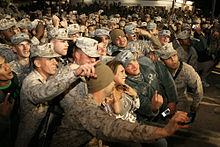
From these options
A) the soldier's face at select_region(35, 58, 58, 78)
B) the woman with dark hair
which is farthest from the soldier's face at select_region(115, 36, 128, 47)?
the soldier's face at select_region(35, 58, 58, 78)

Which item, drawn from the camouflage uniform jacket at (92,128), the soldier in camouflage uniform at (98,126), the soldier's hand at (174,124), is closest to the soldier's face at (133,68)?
the soldier in camouflage uniform at (98,126)

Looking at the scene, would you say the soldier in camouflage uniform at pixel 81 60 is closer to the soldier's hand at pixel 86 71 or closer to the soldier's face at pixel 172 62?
the soldier's hand at pixel 86 71

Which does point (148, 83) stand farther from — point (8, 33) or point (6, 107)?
point (8, 33)

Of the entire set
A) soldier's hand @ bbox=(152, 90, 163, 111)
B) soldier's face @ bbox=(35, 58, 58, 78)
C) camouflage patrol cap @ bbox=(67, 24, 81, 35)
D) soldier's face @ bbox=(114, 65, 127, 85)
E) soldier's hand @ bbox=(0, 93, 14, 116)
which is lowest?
soldier's hand @ bbox=(152, 90, 163, 111)

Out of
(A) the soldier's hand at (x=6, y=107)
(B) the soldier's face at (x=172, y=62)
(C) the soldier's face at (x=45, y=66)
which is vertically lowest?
(A) the soldier's hand at (x=6, y=107)

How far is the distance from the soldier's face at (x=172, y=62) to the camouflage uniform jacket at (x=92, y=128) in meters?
2.89

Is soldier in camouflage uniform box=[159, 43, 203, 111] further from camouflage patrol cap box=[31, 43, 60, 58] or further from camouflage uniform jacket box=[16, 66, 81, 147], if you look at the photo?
camouflage uniform jacket box=[16, 66, 81, 147]

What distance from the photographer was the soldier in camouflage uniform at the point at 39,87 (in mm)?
2578

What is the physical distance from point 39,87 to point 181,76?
10.9 ft

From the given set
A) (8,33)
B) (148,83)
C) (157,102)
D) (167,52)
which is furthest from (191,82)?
(8,33)

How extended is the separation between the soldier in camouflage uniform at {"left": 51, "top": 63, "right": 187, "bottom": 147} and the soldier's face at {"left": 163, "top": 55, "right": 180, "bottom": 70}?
2572 mm

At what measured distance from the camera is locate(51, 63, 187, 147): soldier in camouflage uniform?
6.36ft

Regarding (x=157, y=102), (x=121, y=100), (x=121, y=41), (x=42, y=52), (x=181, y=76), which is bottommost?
(x=157, y=102)

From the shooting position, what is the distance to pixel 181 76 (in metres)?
5.03
